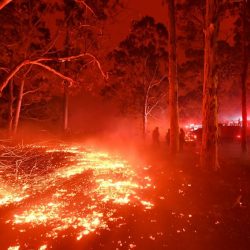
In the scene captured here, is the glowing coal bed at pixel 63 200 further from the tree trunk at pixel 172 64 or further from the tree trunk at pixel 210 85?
the tree trunk at pixel 172 64

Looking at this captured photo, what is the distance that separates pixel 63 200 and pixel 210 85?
7.96 m

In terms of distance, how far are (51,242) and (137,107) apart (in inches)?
1017

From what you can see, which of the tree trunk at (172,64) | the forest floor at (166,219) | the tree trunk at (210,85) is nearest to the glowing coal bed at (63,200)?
the forest floor at (166,219)

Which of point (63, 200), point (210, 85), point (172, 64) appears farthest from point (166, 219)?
point (172, 64)

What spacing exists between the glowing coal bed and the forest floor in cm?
4

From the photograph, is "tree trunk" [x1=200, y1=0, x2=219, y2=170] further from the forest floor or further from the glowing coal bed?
the glowing coal bed

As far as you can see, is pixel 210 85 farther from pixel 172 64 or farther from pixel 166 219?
pixel 166 219

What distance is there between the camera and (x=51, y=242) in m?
6.37

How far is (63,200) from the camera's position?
9391 mm

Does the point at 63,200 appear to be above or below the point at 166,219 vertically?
above

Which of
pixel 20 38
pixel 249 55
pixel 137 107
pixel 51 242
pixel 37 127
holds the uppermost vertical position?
pixel 20 38

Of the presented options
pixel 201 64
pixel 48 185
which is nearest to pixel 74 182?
pixel 48 185

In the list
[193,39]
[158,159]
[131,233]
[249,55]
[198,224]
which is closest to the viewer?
[131,233]

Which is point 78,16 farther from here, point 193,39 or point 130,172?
point 130,172
